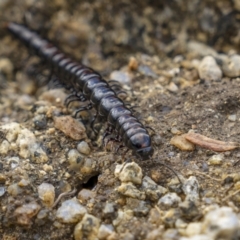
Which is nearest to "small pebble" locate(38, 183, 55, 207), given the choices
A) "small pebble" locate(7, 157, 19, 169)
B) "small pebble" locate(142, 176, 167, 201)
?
"small pebble" locate(7, 157, 19, 169)

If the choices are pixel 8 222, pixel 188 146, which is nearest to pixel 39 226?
pixel 8 222

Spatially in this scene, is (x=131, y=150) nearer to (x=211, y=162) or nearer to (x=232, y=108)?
(x=211, y=162)

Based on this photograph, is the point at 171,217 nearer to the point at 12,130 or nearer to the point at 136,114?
the point at 136,114

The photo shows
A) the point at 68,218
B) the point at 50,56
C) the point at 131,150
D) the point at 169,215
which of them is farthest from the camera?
the point at 50,56

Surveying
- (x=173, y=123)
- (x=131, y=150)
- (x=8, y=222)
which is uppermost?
(x=173, y=123)

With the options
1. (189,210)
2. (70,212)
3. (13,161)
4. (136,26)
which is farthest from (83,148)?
(136,26)

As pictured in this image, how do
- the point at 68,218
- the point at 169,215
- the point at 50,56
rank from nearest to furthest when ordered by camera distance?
the point at 169,215 → the point at 68,218 → the point at 50,56
